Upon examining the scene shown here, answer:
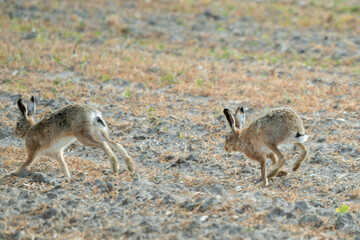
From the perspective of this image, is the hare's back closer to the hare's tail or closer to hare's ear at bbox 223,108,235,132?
the hare's tail

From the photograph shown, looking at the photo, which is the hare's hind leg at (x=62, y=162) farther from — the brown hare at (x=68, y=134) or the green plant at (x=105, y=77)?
the green plant at (x=105, y=77)

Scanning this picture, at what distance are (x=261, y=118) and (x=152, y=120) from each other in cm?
233

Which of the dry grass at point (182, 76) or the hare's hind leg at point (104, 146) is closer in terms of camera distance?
the hare's hind leg at point (104, 146)

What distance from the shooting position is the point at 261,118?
612 cm

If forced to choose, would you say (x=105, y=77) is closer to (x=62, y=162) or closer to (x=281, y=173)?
(x=62, y=162)

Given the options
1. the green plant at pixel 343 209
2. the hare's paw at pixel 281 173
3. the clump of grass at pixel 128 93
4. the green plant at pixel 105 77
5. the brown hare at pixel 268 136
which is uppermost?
the brown hare at pixel 268 136

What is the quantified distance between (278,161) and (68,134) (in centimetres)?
244

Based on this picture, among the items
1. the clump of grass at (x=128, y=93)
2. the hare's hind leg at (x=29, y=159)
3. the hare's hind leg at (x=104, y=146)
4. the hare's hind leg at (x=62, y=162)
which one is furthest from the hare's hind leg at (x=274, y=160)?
the clump of grass at (x=128, y=93)

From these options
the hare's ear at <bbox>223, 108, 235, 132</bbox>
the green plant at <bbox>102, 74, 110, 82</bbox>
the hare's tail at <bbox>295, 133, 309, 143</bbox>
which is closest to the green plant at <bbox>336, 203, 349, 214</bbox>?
the hare's tail at <bbox>295, 133, 309, 143</bbox>

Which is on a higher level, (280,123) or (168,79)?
(280,123)

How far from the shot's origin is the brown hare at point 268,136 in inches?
231

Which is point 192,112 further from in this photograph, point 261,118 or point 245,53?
point 245,53

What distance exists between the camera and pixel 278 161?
598cm

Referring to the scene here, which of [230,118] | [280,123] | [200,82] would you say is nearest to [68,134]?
[230,118]
